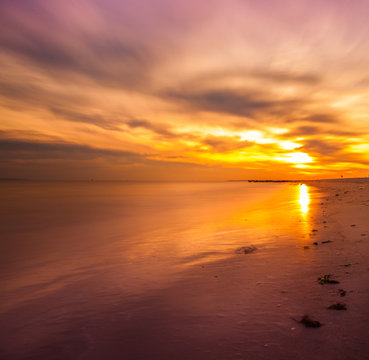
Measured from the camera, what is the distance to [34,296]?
22.0 feet

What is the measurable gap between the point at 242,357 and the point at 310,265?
4657 mm

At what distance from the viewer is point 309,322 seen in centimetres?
445

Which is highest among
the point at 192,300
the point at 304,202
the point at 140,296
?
the point at 304,202

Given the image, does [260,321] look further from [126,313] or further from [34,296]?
[34,296]

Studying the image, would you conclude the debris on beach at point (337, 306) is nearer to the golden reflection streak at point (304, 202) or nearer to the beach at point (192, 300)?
the beach at point (192, 300)

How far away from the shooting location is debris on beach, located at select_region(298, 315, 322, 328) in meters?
4.38

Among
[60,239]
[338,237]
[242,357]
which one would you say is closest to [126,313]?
[242,357]

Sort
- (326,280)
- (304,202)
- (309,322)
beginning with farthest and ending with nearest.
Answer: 1. (304,202)
2. (326,280)
3. (309,322)

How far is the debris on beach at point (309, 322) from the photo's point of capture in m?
4.38

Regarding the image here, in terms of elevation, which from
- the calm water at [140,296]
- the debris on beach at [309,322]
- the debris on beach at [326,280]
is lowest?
the calm water at [140,296]

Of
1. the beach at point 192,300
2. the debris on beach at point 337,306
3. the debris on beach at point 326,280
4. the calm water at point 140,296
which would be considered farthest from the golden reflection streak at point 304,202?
the debris on beach at point 337,306

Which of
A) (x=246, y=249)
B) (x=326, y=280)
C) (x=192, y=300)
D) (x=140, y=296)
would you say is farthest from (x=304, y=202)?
(x=140, y=296)

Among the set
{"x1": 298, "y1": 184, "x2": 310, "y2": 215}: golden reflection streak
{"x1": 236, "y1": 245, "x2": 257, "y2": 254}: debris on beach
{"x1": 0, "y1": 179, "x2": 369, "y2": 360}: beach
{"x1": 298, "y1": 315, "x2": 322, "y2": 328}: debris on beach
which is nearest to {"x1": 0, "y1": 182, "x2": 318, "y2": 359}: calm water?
{"x1": 0, "y1": 179, "x2": 369, "y2": 360}: beach

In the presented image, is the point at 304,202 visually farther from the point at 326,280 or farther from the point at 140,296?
the point at 140,296
